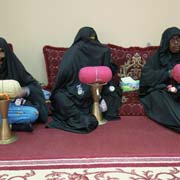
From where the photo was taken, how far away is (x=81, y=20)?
3.97 metres

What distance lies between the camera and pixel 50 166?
223 cm

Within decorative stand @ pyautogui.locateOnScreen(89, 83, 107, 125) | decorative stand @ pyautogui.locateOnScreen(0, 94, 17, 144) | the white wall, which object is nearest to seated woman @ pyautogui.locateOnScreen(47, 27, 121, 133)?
decorative stand @ pyautogui.locateOnScreen(89, 83, 107, 125)

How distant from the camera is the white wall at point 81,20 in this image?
12.9 feet

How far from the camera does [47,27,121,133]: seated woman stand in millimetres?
3029

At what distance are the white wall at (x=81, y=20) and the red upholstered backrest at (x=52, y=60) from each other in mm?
208

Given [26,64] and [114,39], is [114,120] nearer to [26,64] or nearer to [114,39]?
[114,39]

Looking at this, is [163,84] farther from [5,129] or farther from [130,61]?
[5,129]

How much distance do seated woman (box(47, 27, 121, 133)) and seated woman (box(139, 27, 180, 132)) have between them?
318 mm

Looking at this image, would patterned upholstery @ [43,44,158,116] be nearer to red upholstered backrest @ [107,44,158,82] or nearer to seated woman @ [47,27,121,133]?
red upholstered backrest @ [107,44,158,82]

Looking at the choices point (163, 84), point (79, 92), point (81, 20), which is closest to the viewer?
point (79, 92)

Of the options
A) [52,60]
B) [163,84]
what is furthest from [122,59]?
[52,60]

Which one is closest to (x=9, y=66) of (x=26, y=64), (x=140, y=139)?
(x=26, y=64)

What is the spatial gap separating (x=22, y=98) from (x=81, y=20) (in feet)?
4.72

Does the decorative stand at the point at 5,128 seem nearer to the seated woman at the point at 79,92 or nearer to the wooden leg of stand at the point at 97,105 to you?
the seated woman at the point at 79,92
